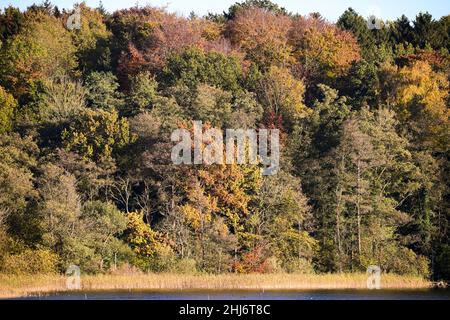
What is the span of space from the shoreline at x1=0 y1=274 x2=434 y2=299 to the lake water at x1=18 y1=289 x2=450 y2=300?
1.11 metres

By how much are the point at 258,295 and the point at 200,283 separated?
435 centimetres

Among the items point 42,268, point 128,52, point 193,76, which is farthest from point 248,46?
point 42,268

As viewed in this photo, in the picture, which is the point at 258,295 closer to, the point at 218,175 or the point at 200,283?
the point at 200,283

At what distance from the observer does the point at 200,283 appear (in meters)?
46.9

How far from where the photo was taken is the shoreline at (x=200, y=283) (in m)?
44.8

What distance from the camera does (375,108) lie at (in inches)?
2356

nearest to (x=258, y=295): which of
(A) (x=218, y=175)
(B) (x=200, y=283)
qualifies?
(B) (x=200, y=283)

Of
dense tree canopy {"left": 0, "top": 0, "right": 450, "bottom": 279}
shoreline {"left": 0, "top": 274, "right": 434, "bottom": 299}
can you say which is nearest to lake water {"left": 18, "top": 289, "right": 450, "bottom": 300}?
shoreline {"left": 0, "top": 274, "right": 434, "bottom": 299}

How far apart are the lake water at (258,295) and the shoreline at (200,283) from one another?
1.11 metres

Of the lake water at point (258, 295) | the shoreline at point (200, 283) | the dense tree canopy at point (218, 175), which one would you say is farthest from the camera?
the dense tree canopy at point (218, 175)

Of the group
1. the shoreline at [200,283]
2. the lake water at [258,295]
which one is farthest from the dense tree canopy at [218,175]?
the lake water at [258,295]

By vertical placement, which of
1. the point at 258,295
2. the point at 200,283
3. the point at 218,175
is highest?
the point at 218,175

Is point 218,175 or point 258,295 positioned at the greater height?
point 218,175

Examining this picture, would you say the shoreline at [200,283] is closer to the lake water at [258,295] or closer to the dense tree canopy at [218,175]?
the dense tree canopy at [218,175]
